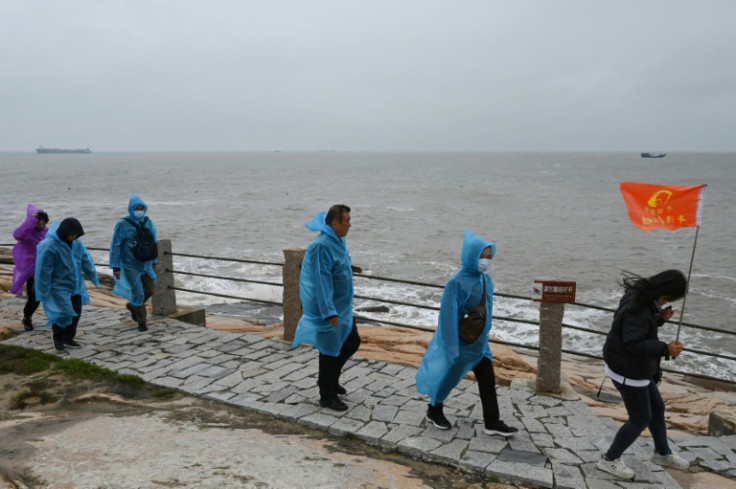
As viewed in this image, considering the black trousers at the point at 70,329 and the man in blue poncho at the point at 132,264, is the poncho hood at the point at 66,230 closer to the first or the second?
the man in blue poncho at the point at 132,264

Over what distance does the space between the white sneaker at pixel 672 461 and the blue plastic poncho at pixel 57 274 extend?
6.15 meters

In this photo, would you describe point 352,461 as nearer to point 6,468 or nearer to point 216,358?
point 6,468

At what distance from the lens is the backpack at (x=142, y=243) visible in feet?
23.9

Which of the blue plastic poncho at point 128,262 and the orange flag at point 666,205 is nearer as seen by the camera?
the orange flag at point 666,205

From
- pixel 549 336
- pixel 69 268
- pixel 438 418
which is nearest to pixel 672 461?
pixel 549 336

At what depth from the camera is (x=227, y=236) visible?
3075 centimetres

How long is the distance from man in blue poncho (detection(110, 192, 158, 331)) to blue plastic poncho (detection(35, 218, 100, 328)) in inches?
20.4

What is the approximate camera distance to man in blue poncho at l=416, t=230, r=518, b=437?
14.4ft

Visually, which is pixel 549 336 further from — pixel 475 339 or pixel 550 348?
pixel 475 339

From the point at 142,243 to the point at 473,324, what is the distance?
4716 mm

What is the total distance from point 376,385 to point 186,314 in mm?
3755

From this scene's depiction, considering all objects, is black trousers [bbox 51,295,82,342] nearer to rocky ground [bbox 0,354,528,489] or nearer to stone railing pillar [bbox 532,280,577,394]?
rocky ground [bbox 0,354,528,489]

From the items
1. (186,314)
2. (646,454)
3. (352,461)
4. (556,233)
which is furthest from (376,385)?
(556,233)

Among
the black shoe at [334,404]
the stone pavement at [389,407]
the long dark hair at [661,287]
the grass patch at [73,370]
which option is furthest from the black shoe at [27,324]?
the long dark hair at [661,287]
